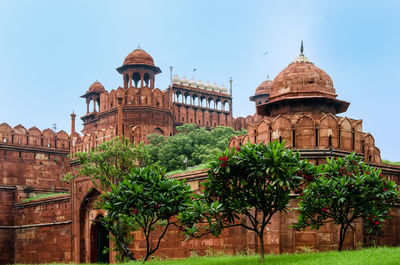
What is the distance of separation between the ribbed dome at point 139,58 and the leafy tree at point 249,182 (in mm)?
24560

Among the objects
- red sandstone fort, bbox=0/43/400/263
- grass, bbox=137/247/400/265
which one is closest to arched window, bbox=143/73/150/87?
red sandstone fort, bbox=0/43/400/263

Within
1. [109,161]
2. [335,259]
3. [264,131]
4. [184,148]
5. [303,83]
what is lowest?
[335,259]

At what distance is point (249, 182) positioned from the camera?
42.7 ft

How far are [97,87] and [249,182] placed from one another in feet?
96.4

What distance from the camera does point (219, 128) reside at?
3500cm

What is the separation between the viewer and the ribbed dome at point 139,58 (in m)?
Answer: 37.4

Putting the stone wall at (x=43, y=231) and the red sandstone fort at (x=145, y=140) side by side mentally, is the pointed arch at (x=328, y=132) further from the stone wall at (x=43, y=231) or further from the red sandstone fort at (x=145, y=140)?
the stone wall at (x=43, y=231)

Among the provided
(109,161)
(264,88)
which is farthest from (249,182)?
(264,88)

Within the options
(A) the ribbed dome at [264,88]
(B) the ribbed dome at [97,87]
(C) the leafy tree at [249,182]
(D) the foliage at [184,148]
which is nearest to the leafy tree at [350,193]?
(C) the leafy tree at [249,182]

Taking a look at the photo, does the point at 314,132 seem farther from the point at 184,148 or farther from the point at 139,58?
the point at 139,58

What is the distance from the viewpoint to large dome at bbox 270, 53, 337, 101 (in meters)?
18.2

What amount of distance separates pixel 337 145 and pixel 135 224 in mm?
6323

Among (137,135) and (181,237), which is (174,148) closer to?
(137,135)

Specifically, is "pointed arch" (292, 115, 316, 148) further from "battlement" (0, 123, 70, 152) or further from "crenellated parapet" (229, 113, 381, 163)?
"battlement" (0, 123, 70, 152)
